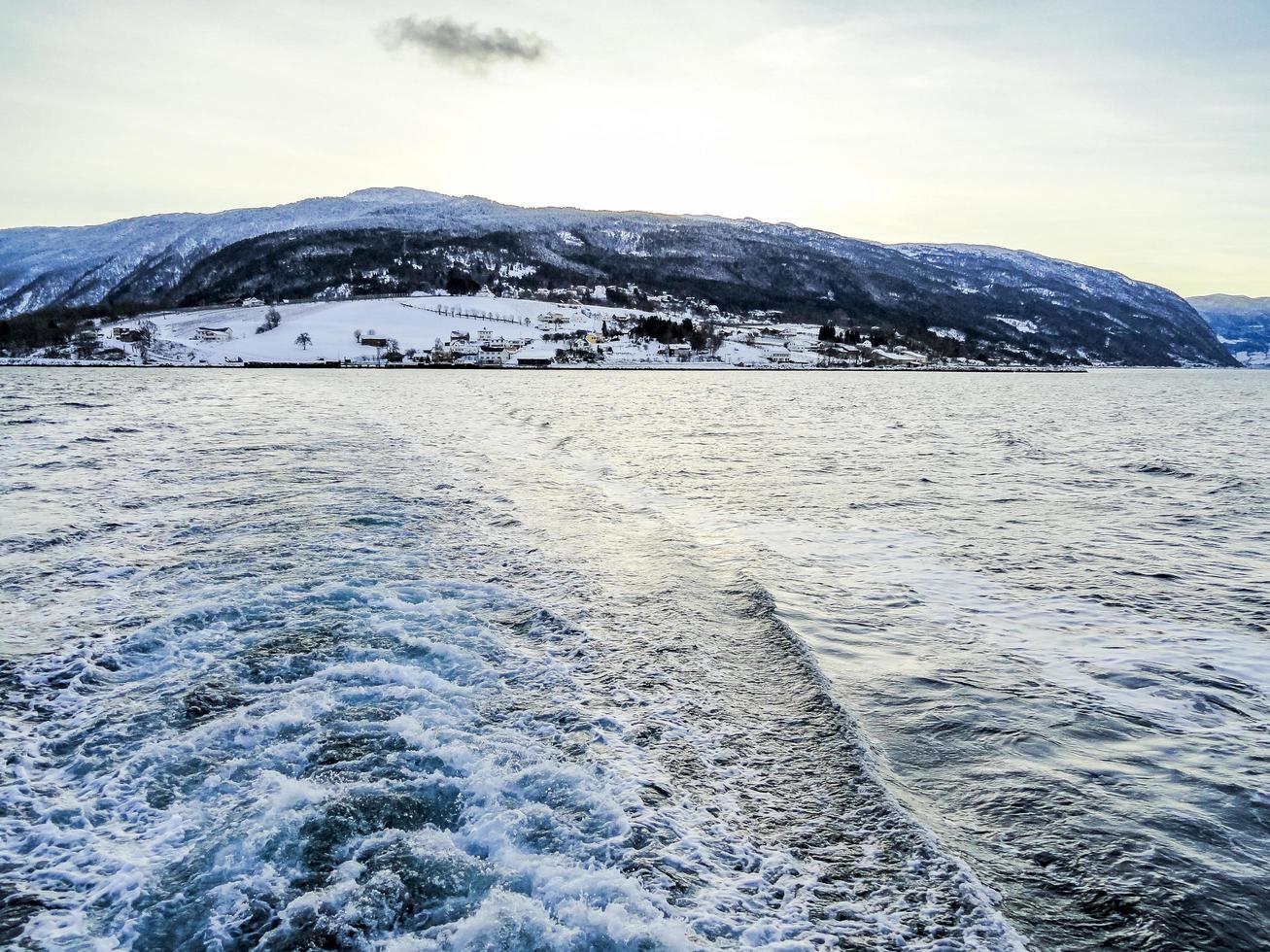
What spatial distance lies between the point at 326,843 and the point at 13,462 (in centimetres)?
2514

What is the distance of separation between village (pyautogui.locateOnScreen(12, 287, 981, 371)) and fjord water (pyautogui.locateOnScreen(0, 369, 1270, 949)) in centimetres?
14248

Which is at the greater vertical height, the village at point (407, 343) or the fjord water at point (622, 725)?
the village at point (407, 343)

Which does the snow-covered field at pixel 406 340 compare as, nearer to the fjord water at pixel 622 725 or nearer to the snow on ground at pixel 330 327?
the snow on ground at pixel 330 327

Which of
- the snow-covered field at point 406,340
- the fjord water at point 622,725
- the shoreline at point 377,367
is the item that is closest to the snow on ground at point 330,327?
the snow-covered field at point 406,340

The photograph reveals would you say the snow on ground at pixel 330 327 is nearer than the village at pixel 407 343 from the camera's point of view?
No

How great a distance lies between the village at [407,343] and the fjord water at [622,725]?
14248 centimetres

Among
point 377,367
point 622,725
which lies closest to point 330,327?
point 377,367

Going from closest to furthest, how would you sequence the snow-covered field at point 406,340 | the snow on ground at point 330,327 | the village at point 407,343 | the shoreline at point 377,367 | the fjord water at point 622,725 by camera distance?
the fjord water at point 622,725 < the shoreline at point 377,367 < the village at point 407,343 < the snow on ground at point 330,327 < the snow-covered field at point 406,340

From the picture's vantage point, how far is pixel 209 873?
5.02 m

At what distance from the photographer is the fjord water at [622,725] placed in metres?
4.88

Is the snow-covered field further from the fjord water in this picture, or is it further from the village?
the fjord water

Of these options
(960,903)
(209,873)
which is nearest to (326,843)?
(209,873)

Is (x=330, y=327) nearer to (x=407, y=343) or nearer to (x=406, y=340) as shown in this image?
(x=406, y=340)

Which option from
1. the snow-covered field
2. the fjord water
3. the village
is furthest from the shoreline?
the fjord water
